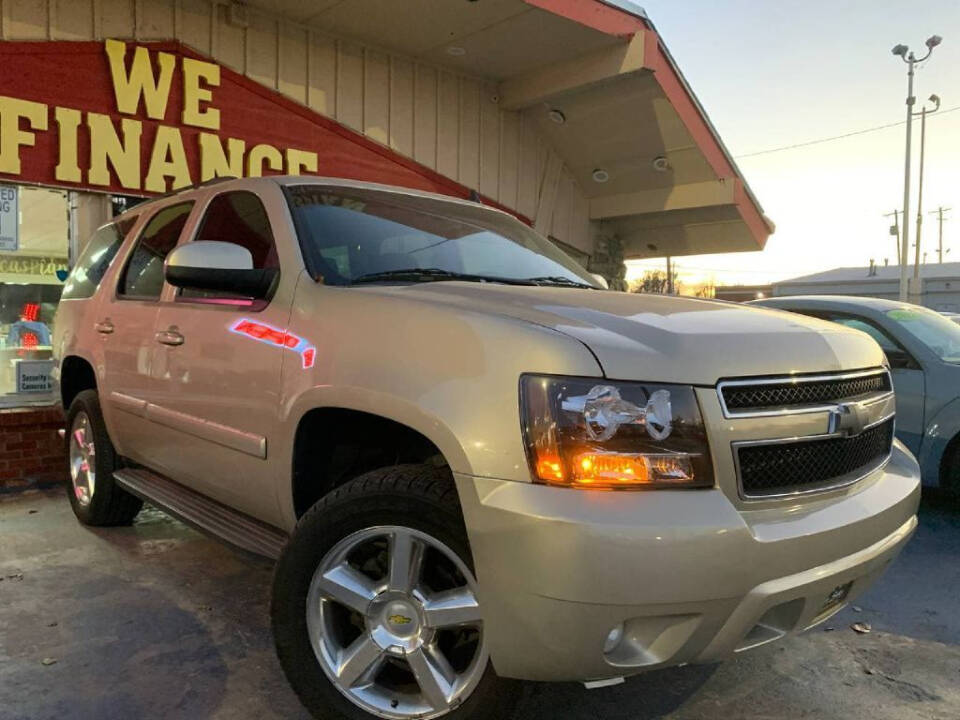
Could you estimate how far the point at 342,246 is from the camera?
3039 mm

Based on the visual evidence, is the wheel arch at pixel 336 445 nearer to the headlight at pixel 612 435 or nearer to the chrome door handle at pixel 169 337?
the headlight at pixel 612 435

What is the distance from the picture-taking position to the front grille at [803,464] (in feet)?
6.82

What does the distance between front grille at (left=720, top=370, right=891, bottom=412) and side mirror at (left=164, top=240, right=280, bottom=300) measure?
175 centimetres

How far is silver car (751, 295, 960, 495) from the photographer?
502 cm

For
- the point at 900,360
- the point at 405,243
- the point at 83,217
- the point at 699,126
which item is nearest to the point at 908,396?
the point at 900,360

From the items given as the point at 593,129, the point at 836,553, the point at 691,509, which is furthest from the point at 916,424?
the point at 593,129

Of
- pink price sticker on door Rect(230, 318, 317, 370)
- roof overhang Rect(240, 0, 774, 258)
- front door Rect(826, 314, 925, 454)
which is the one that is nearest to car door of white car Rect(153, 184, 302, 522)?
pink price sticker on door Rect(230, 318, 317, 370)

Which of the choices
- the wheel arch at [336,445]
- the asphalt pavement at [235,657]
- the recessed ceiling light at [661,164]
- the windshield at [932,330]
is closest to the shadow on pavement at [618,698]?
the asphalt pavement at [235,657]

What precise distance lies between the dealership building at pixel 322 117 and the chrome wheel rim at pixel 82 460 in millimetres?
1173

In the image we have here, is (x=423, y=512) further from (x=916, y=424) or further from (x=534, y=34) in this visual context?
(x=534, y=34)

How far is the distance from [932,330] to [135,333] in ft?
17.3

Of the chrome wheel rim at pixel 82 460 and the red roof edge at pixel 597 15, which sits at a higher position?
the red roof edge at pixel 597 15

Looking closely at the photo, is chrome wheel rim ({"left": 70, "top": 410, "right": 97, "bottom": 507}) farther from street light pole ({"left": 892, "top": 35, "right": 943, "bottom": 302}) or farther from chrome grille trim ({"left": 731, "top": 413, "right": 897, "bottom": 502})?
street light pole ({"left": 892, "top": 35, "right": 943, "bottom": 302})

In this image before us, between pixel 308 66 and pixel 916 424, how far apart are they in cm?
622
